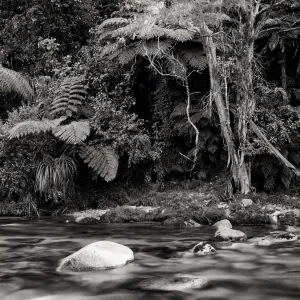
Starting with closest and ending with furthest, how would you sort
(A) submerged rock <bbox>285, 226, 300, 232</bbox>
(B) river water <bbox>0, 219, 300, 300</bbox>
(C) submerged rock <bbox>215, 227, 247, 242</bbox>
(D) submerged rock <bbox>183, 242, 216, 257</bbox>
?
1. (B) river water <bbox>0, 219, 300, 300</bbox>
2. (D) submerged rock <bbox>183, 242, 216, 257</bbox>
3. (C) submerged rock <bbox>215, 227, 247, 242</bbox>
4. (A) submerged rock <bbox>285, 226, 300, 232</bbox>

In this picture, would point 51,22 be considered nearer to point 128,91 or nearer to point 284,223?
point 128,91

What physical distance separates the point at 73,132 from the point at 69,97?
5.24 ft

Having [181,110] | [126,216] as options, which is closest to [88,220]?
[126,216]

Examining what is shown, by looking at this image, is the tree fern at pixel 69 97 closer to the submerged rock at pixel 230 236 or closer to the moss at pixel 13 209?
the moss at pixel 13 209

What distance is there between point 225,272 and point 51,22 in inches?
407

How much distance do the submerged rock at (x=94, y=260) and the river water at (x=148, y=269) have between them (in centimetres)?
10

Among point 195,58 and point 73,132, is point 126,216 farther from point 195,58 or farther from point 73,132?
point 195,58

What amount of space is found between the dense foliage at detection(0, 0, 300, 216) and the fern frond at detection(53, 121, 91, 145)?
0.02 metres

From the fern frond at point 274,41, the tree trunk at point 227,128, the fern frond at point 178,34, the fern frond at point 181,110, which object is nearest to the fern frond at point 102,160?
the fern frond at point 181,110

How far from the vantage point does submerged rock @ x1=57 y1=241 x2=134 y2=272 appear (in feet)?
14.8

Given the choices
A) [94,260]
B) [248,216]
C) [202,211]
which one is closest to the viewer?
[94,260]

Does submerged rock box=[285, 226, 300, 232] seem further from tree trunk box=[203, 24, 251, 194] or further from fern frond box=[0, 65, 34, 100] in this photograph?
fern frond box=[0, 65, 34, 100]

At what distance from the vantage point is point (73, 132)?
8766 mm

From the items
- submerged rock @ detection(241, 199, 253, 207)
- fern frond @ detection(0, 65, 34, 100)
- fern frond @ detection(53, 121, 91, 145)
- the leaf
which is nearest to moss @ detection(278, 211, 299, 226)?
submerged rock @ detection(241, 199, 253, 207)
